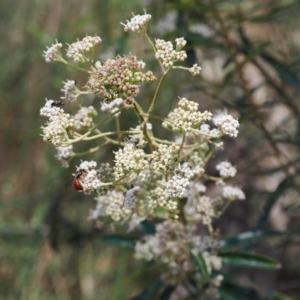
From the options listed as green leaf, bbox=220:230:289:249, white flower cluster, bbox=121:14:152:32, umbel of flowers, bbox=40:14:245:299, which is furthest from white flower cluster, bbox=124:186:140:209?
green leaf, bbox=220:230:289:249

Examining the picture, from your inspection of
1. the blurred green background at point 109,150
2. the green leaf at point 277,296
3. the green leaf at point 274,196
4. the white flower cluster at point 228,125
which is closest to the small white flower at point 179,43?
the white flower cluster at point 228,125

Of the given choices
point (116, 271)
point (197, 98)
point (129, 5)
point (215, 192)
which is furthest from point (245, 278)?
point (129, 5)

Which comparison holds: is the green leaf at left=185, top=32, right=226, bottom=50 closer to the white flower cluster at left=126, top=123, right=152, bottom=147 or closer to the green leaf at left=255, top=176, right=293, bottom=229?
the green leaf at left=255, top=176, right=293, bottom=229

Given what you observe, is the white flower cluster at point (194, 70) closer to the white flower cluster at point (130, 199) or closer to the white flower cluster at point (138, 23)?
the white flower cluster at point (138, 23)

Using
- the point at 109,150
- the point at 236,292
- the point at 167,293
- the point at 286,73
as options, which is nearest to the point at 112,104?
the point at 167,293

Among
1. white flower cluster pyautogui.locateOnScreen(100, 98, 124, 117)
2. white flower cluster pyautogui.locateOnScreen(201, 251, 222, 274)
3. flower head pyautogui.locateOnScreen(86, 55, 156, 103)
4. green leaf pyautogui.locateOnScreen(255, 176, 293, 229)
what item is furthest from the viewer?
green leaf pyautogui.locateOnScreen(255, 176, 293, 229)

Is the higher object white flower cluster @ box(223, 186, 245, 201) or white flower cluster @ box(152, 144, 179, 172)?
white flower cluster @ box(152, 144, 179, 172)

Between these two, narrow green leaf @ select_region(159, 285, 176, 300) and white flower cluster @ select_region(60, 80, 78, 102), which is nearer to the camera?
white flower cluster @ select_region(60, 80, 78, 102)
